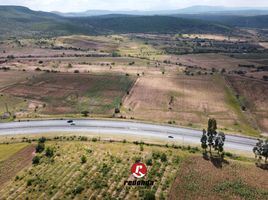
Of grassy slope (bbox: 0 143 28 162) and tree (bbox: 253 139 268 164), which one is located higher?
tree (bbox: 253 139 268 164)

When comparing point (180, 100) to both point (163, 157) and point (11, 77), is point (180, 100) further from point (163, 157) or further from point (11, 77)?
point (11, 77)

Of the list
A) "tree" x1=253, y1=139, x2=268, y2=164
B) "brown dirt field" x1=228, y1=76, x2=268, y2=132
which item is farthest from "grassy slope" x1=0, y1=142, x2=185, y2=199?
→ "brown dirt field" x1=228, y1=76, x2=268, y2=132

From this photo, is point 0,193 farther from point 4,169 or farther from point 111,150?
point 111,150

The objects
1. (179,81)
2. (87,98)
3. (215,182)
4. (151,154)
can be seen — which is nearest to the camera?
(215,182)

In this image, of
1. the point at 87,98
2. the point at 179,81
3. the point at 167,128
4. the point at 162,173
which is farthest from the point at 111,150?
the point at 179,81

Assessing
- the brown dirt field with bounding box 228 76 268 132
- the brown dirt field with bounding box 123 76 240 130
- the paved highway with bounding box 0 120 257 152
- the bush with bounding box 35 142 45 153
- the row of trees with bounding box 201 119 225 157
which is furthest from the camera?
the brown dirt field with bounding box 228 76 268 132

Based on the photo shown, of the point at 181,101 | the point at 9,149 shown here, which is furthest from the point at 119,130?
the point at 181,101

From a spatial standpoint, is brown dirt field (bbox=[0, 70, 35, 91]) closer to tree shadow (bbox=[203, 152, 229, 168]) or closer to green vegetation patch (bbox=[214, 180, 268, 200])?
tree shadow (bbox=[203, 152, 229, 168])
